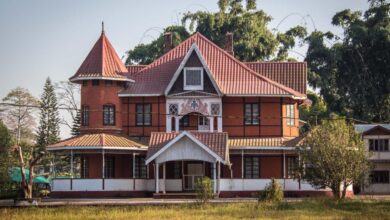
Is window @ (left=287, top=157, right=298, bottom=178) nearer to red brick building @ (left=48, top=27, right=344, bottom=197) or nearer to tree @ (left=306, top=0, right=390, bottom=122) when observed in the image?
red brick building @ (left=48, top=27, right=344, bottom=197)

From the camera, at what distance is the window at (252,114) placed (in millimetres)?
54281

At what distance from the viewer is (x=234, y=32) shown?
77250mm

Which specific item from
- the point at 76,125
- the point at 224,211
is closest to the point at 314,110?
the point at 76,125

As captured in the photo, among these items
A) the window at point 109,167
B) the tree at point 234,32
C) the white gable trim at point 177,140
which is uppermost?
the tree at point 234,32

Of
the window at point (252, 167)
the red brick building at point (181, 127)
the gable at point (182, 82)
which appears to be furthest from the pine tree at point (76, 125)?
the window at point (252, 167)

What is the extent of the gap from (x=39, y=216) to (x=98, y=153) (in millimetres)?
16115

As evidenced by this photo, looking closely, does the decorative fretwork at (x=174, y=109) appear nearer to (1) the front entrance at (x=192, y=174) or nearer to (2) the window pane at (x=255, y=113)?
(1) the front entrance at (x=192, y=174)

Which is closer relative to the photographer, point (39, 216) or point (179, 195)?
point (39, 216)

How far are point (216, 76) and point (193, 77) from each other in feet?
6.44

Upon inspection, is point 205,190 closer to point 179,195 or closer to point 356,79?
point 179,195

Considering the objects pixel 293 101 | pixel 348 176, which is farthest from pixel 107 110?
pixel 348 176

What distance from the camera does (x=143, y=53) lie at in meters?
78.4

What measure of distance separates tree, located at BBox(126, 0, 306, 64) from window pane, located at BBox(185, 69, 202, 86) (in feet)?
67.7

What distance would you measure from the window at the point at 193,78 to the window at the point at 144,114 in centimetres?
308
